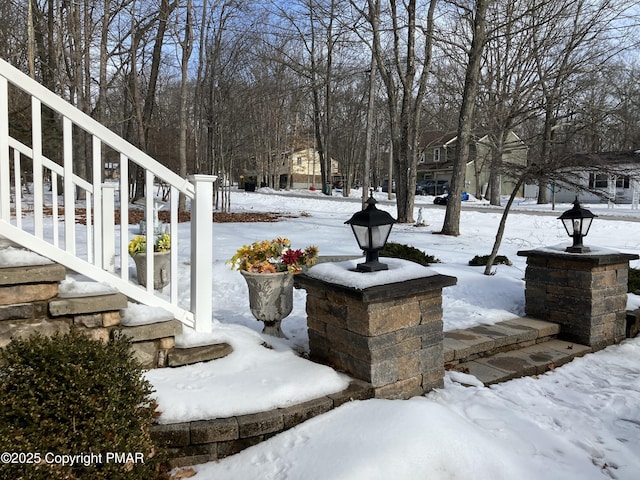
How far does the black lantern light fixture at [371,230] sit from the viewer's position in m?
3.02

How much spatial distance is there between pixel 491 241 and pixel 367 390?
8.15 m

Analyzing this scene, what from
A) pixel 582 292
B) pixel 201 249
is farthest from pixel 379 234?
pixel 582 292

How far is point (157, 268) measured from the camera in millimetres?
5117

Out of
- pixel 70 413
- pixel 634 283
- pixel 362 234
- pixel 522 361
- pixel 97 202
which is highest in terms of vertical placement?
pixel 97 202

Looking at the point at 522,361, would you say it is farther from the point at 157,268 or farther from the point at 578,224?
→ the point at 157,268

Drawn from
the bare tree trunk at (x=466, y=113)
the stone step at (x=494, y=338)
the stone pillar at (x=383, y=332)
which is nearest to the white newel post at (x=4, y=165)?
the stone pillar at (x=383, y=332)

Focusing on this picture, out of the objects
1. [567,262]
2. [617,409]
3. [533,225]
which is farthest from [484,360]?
[533,225]

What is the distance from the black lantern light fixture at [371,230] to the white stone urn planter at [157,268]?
8.17 feet

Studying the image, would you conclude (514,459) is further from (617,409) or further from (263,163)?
(263,163)

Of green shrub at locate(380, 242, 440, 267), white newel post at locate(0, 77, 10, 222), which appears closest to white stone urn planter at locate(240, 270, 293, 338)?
white newel post at locate(0, 77, 10, 222)

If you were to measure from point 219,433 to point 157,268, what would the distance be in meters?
3.20

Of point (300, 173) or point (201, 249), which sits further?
point (300, 173)

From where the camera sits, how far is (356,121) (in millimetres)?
37688

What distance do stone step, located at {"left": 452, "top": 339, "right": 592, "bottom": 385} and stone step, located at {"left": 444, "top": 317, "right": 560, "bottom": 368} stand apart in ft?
0.15
